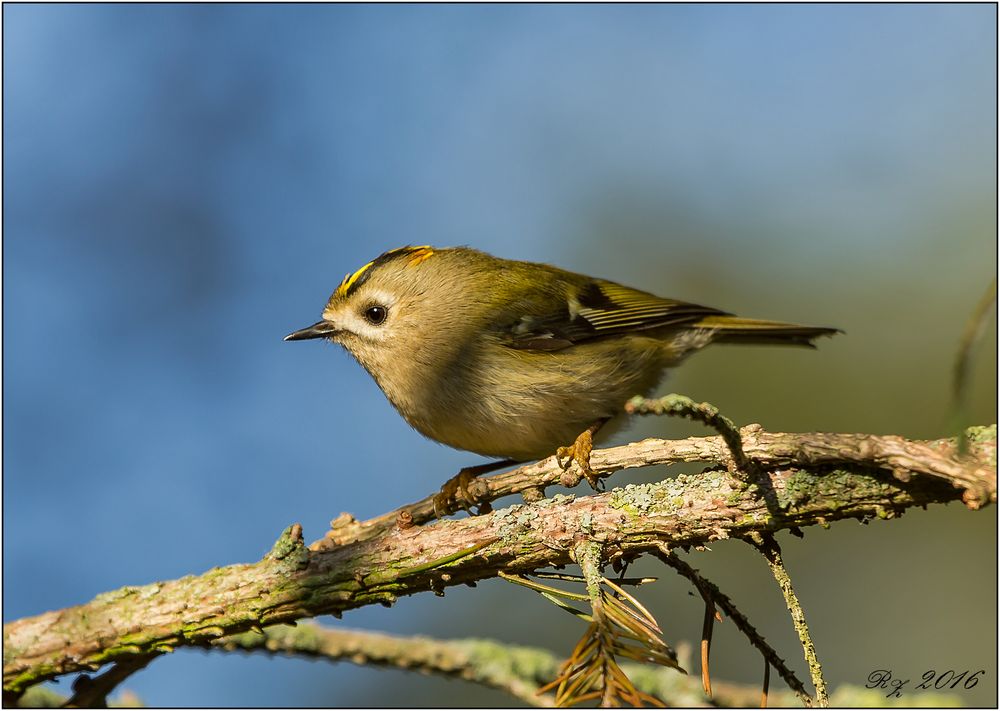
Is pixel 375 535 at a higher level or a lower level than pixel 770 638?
higher

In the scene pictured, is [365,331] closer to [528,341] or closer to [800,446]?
[528,341]

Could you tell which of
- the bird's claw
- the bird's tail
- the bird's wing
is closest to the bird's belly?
the bird's wing

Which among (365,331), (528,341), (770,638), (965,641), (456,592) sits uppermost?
(365,331)

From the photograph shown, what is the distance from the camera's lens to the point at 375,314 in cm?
335

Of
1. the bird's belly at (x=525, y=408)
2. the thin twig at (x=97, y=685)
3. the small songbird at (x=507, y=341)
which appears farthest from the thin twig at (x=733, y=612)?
the thin twig at (x=97, y=685)

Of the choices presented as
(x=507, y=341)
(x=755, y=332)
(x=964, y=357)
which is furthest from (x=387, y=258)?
(x=964, y=357)

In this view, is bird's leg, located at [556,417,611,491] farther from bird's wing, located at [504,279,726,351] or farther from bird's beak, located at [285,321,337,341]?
bird's beak, located at [285,321,337,341]

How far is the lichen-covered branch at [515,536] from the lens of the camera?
1.51m

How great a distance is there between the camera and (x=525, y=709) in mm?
3193

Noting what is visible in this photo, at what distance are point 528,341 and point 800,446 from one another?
1613 mm

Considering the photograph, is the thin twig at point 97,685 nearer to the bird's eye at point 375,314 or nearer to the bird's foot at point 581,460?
the bird's foot at point 581,460

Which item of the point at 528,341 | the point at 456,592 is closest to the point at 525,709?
the point at 528,341

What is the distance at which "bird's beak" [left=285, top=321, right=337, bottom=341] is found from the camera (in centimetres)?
341

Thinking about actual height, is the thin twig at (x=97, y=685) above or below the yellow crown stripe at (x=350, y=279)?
below
